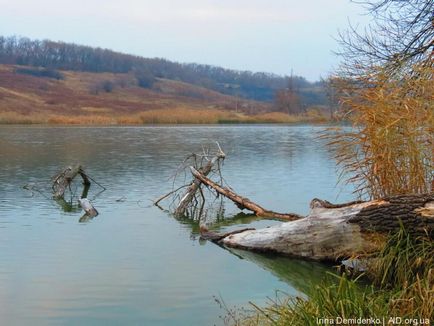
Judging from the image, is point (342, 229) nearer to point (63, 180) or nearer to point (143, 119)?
point (63, 180)

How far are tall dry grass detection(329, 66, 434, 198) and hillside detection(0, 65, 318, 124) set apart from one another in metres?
48.0

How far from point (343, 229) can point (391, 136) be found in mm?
1361

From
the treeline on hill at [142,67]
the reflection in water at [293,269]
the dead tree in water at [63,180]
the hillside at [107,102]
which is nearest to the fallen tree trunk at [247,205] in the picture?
the reflection in water at [293,269]

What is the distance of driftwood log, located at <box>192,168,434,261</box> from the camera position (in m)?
6.42

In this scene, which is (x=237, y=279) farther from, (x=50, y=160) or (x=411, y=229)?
(x=50, y=160)

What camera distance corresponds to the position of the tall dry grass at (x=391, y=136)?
7.26 metres

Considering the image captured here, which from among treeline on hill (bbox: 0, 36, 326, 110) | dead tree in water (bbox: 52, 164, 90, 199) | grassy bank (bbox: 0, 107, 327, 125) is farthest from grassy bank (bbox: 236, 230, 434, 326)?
treeline on hill (bbox: 0, 36, 326, 110)

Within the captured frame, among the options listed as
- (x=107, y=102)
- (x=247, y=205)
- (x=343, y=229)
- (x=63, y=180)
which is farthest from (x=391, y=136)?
(x=107, y=102)

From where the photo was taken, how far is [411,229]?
6414 millimetres

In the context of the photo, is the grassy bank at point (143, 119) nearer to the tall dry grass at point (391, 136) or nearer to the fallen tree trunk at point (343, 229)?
the tall dry grass at point (391, 136)

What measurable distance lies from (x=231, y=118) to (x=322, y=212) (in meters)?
59.0

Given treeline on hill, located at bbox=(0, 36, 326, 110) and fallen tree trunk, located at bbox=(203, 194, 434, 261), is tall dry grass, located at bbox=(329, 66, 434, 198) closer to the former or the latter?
fallen tree trunk, located at bbox=(203, 194, 434, 261)

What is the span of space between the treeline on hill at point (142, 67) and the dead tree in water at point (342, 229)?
4280 inches

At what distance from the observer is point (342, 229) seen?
7.23 metres
